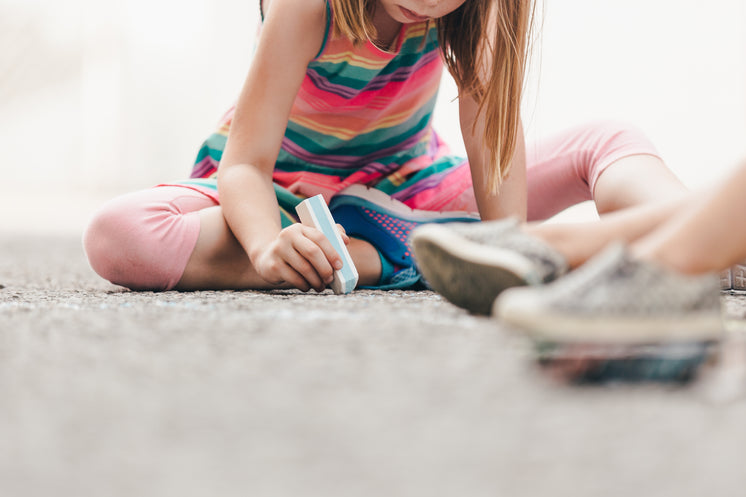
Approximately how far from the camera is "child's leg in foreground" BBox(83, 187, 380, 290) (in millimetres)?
832

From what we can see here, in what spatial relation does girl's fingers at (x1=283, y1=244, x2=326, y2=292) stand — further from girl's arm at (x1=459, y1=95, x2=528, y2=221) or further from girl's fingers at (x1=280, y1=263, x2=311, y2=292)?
girl's arm at (x1=459, y1=95, x2=528, y2=221)

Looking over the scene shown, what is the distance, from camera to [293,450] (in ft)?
1.00

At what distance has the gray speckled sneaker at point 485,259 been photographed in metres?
0.51

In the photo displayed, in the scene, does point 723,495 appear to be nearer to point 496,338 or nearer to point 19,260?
point 496,338

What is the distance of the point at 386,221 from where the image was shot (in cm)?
97

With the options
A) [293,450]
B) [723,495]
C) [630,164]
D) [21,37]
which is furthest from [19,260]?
[21,37]

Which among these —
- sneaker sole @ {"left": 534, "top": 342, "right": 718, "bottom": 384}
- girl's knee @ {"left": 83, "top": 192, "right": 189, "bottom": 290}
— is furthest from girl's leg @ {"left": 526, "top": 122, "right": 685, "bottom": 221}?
girl's knee @ {"left": 83, "top": 192, "right": 189, "bottom": 290}

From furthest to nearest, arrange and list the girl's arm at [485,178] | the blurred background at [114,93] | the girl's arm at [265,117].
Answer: the blurred background at [114,93]
the girl's arm at [485,178]
the girl's arm at [265,117]

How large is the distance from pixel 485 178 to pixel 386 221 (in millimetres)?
147

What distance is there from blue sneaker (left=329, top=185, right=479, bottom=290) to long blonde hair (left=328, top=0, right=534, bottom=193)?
0.13m

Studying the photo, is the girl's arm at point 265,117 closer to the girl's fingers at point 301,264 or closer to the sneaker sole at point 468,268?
the girl's fingers at point 301,264

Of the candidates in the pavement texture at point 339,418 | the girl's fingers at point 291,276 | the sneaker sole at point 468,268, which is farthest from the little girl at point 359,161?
the pavement texture at point 339,418

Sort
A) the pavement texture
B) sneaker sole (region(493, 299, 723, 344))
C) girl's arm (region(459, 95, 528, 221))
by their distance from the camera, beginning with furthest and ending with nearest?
1. girl's arm (region(459, 95, 528, 221))
2. sneaker sole (region(493, 299, 723, 344))
3. the pavement texture

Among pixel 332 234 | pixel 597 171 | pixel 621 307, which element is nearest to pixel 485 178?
pixel 597 171
